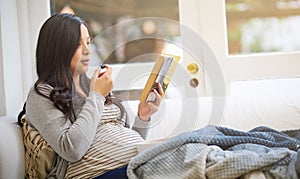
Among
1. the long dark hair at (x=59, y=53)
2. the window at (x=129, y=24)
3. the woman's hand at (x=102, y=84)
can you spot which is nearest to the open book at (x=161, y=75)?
the woman's hand at (x=102, y=84)

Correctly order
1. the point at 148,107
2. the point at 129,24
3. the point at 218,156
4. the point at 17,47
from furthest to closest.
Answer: the point at 17,47, the point at 129,24, the point at 148,107, the point at 218,156

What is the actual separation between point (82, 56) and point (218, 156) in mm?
582

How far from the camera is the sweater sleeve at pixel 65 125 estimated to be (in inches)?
48.3

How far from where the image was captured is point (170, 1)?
2.12m

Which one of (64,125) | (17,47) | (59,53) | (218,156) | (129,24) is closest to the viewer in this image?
(218,156)

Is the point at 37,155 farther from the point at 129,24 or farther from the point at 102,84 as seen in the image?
the point at 129,24

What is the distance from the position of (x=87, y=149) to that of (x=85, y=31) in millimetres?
414

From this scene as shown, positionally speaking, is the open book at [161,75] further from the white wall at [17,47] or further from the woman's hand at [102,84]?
the white wall at [17,47]

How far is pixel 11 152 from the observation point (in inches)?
52.6

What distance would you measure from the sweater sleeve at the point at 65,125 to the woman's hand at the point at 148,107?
0.22 metres

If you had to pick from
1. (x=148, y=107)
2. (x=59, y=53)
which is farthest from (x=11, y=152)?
(x=148, y=107)

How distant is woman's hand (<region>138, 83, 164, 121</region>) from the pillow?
36 cm

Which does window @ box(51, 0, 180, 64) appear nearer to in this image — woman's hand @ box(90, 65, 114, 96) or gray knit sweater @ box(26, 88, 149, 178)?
woman's hand @ box(90, 65, 114, 96)

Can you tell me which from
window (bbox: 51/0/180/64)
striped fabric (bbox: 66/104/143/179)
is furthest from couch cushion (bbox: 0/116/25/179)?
window (bbox: 51/0/180/64)
